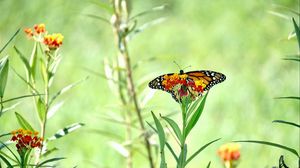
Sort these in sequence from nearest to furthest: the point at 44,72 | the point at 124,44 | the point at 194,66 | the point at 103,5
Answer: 1. the point at 44,72
2. the point at 103,5
3. the point at 124,44
4. the point at 194,66

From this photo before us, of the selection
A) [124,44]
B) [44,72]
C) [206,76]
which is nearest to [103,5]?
[124,44]

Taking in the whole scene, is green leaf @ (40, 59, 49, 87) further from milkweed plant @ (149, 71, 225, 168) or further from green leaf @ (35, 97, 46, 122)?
milkweed plant @ (149, 71, 225, 168)

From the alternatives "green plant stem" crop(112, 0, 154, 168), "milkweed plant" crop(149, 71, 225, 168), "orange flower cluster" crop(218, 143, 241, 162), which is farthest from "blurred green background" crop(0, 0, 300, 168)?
"milkweed plant" crop(149, 71, 225, 168)

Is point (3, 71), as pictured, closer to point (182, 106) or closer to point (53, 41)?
point (53, 41)

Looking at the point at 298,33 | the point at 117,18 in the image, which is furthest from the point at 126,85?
the point at 298,33

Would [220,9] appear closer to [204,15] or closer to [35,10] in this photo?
[204,15]
